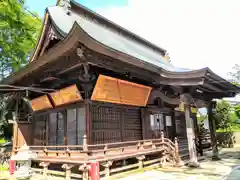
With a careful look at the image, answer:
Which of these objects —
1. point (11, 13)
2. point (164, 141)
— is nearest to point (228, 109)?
point (164, 141)

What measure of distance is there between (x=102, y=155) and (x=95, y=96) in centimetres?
221

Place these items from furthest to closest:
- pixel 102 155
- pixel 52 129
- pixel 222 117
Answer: pixel 222 117 < pixel 52 129 < pixel 102 155

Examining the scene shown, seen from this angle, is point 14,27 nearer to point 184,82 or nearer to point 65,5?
point 65,5

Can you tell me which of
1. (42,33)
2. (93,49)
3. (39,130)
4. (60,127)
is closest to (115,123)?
(60,127)

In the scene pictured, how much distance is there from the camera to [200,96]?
36.1ft

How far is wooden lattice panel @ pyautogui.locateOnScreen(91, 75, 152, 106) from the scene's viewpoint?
26.9ft

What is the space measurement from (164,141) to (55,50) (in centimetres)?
708

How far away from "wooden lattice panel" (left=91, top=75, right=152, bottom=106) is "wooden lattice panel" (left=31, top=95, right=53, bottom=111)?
325 cm

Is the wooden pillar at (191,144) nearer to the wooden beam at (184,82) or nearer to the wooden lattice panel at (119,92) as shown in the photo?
the wooden beam at (184,82)

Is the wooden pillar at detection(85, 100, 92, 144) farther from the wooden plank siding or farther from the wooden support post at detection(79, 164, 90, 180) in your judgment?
the wooden support post at detection(79, 164, 90, 180)

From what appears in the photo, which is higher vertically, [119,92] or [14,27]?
[14,27]

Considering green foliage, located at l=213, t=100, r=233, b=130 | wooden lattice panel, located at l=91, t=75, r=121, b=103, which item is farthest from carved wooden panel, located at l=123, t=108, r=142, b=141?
green foliage, located at l=213, t=100, r=233, b=130

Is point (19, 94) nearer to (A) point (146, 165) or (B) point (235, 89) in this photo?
(A) point (146, 165)

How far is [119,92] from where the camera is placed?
9.02 m
